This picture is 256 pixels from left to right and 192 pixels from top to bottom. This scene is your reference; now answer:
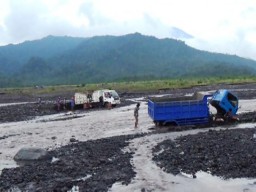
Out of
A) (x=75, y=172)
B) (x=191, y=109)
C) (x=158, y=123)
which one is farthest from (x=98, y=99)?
(x=75, y=172)

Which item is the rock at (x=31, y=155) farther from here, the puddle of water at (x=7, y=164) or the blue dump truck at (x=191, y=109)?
the blue dump truck at (x=191, y=109)

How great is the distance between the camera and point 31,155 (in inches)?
1036

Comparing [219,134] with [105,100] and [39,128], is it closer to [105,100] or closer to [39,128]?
[39,128]

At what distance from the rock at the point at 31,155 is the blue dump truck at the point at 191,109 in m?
13.1

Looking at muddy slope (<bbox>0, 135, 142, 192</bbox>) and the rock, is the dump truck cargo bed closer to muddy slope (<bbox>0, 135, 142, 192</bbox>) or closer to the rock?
muddy slope (<bbox>0, 135, 142, 192</bbox>)

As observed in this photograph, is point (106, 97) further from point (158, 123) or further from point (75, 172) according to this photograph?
point (75, 172)

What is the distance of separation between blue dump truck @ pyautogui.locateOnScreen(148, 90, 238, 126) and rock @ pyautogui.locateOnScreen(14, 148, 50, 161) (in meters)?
13.1

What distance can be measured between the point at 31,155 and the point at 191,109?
52.4 feet

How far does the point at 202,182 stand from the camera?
19359 millimetres

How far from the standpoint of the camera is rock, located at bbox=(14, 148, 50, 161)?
26.1 m

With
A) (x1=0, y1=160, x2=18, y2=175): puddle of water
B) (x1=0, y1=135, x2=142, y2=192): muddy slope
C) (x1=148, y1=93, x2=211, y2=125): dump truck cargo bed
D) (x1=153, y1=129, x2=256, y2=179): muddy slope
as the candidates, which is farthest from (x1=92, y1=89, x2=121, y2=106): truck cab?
(x1=0, y1=160, x2=18, y2=175): puddle of water

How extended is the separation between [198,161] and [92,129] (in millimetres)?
19071

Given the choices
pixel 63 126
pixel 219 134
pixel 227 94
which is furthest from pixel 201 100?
pixel 63 126

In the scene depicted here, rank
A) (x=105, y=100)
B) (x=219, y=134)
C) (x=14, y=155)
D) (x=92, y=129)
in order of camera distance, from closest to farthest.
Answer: (x=14, y=155), (x=219, y=134), (x=92, y=129), (x=105, y=100)
